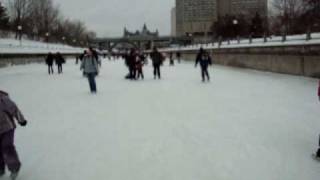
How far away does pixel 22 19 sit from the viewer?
287ft

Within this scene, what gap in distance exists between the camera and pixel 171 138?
8.81m

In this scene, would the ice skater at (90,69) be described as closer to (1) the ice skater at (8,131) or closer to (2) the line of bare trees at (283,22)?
(1) the ice skater at (8,131)

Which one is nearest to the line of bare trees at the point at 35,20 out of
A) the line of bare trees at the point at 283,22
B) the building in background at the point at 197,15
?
the line of bare trees at the point at 283,22

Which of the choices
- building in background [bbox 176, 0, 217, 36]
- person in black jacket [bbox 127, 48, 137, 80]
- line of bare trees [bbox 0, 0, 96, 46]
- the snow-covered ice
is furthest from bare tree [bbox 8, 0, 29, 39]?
building in background [bbox 176, 0, 217, 36]

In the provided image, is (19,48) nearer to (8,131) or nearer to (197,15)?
(8,131)

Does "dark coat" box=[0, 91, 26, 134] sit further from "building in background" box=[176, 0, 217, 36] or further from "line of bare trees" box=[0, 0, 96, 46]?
"building in background" box=[176, 0, 217, 36]

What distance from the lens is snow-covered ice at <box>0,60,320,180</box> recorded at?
6.59 m

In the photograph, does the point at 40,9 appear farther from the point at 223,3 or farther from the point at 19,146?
the point at 19,146

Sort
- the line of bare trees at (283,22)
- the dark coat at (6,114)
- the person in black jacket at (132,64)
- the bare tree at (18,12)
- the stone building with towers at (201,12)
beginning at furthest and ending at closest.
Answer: the stone building with towers at (201,12)
the bare tree at (18,12)
the line of bare trees at (283,22)
the person in black jacket at (132,64)
the dark coat at (6,114)

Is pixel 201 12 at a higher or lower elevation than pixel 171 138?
higher

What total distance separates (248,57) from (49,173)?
30976mm

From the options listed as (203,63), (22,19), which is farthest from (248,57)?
(22,19)

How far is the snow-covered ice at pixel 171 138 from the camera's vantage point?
21.6ft

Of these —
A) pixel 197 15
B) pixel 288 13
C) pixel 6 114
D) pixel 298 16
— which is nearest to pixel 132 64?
pixel 6 114
